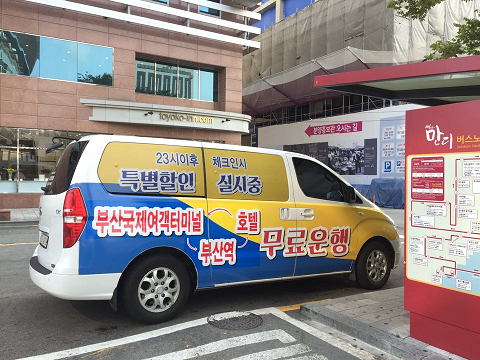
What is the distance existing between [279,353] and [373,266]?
2910mm

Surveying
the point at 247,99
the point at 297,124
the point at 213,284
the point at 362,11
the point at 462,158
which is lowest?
the point at 213,284

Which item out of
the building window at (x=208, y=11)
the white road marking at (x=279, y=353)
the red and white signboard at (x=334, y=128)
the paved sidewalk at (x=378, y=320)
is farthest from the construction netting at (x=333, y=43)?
the white road marking at (x=279, y=353)

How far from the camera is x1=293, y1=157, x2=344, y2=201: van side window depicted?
5.36 metres

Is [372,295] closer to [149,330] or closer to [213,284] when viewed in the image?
[213,284]

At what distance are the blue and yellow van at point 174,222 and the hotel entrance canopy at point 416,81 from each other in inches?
51.9

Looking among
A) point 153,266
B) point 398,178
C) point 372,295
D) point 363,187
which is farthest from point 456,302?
point 363,187

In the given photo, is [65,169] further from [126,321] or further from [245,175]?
[245,175]

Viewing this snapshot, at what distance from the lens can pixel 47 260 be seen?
4.15 metres

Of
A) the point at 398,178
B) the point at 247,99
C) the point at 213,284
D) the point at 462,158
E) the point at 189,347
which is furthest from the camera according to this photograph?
the point at 247,99

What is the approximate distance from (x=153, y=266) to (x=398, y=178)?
66.7 ft

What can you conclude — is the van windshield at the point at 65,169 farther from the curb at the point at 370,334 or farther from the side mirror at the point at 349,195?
the side mirror at the point at 349,195

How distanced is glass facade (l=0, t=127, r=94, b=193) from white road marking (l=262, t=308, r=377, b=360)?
15.2 metres

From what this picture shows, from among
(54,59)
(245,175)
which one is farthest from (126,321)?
(54,59)

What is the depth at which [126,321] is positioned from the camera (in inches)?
172
